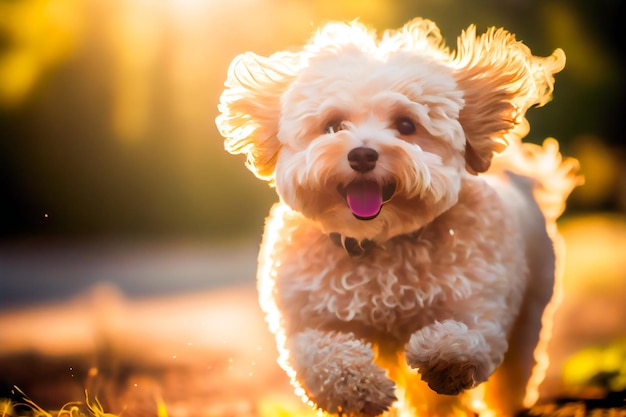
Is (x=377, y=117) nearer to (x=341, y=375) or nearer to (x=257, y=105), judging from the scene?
(x=257, y=105)

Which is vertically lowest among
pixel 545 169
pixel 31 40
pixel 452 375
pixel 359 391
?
pixel 359 391

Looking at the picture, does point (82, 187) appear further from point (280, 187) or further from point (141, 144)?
point (280, 187)

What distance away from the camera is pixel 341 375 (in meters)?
2.72

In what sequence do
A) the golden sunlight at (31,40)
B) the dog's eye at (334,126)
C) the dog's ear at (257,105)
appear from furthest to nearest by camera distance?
1. the golden sunlight at (31,40)
2. the dog's ear at (257,105)
3. the dog's eye at (334,126)

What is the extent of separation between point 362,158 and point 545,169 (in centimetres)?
142

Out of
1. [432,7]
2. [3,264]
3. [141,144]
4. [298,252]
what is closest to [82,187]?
[141,144]

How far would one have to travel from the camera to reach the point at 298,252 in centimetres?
308

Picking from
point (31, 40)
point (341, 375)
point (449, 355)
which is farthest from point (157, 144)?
point (449, 355)

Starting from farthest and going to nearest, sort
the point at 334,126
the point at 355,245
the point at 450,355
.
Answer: the point at 355,245
the point at 334,126
the point at 450,355

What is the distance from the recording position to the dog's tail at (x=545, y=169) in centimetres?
359

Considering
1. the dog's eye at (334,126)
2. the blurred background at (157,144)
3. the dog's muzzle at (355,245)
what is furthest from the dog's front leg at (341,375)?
the blurred background at (157,144)

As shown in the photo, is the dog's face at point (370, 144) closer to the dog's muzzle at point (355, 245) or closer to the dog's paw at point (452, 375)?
the dog's muzzle at point (355, 245)

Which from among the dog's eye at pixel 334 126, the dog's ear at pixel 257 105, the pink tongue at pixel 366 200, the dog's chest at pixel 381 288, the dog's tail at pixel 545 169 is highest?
the dog's tail at pixel 545 169

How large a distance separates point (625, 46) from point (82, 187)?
3.11m
